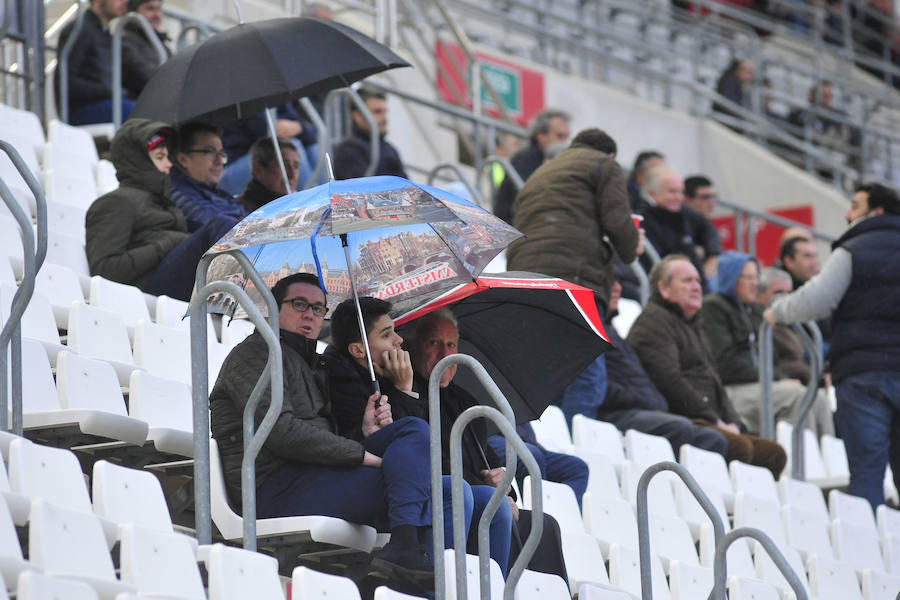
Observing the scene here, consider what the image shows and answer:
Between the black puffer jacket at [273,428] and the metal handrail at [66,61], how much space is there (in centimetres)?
383

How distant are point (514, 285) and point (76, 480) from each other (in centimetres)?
150

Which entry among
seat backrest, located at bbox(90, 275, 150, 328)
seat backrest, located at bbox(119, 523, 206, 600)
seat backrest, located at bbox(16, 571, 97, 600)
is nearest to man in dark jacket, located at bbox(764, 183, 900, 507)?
seat backrest, located at bbox(90, 275, 150, 328)

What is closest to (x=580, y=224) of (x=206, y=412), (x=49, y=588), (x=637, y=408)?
(x=637, y=408)

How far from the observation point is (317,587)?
149 inches

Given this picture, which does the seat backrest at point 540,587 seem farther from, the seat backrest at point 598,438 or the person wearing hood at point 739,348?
the person wearing hood at point 739,348

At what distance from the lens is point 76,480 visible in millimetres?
4070

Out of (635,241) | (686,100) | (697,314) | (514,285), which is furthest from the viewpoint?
(686,100)

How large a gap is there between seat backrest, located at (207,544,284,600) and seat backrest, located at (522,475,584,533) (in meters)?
1.80

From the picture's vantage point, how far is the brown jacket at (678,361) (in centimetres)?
743

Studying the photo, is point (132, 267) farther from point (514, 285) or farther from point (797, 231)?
point (797, 231)

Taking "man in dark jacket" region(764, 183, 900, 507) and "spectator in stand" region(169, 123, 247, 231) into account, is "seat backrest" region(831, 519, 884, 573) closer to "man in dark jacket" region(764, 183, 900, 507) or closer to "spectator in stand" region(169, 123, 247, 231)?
"man in dark jacket" region(764, 183, 900, 507)

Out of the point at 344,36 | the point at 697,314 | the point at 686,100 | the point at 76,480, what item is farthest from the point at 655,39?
the point at 76,480

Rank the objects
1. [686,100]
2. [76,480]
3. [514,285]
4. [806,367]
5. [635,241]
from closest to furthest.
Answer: [76,480] → [514,285] → [635,241] → [806,367] → [686,100]

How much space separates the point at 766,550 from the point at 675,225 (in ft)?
17.1
